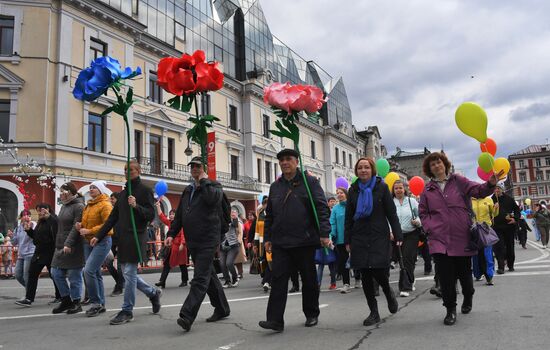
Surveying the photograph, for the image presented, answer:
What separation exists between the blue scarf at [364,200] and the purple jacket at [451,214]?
2.18ft

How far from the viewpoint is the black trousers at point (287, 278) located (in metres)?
4.80

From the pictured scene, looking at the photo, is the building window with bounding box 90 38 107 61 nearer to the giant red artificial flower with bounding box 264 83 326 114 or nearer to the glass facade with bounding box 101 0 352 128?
the glass facade with bounding box 101 0 352 128

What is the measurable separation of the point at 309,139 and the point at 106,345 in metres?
39.2

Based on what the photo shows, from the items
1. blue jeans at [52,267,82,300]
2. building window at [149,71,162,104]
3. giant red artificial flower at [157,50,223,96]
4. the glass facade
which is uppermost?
the glass facade

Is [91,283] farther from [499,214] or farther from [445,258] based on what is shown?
[499,214]

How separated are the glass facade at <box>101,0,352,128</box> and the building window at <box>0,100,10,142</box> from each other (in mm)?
7078

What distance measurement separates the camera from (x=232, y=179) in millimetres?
31062

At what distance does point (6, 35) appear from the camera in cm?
1947

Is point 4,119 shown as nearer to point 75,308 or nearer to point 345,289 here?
point 75,308

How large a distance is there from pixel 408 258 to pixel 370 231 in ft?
8.90

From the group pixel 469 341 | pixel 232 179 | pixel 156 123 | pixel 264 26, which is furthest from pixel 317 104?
pixel 264 26

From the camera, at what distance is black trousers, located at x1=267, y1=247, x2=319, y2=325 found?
15.7 feet

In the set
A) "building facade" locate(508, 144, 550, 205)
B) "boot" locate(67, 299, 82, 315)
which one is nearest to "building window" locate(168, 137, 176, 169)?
"boot" locate(67, 299, 82, 315)

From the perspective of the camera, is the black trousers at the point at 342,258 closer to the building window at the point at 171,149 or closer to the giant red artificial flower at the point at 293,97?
the giant red artificial flower at the point at 293,97
